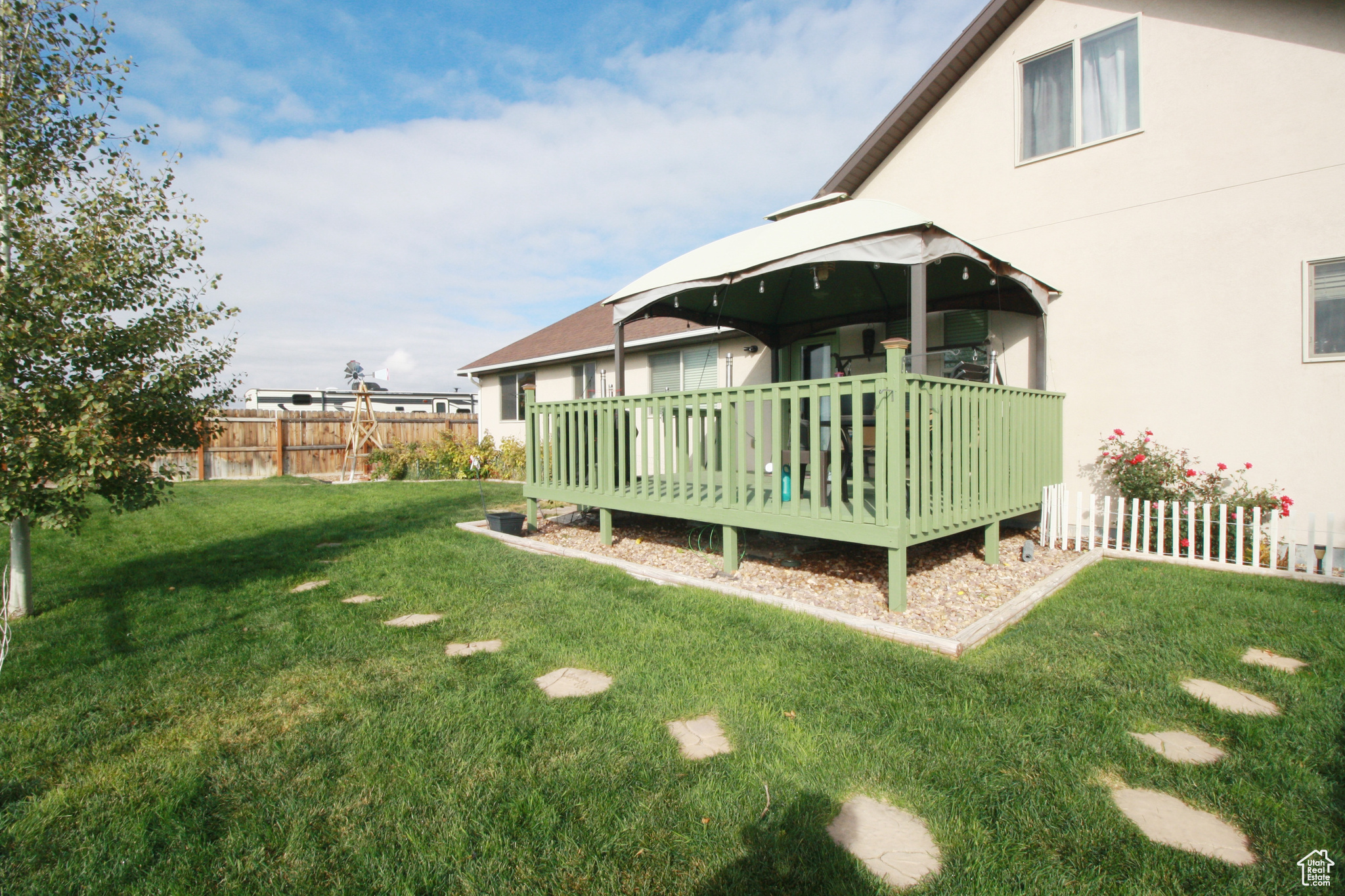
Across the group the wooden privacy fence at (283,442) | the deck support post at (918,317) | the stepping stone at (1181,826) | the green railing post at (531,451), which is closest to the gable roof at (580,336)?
the wooden privacy fence at (283,442)

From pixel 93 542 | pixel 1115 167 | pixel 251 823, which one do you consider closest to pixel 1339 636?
pixel 1115 167

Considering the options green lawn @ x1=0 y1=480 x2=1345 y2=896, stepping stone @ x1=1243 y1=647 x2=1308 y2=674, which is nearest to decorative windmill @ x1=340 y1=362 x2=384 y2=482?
green lawn @ x1=0 y1=480 x2=1345 y2=896

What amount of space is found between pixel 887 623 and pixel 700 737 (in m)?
1.89

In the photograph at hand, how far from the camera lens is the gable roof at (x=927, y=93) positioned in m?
7.41

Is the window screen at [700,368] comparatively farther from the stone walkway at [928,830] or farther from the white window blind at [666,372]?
the stone walkway at [928,830]

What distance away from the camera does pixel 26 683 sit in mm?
3195

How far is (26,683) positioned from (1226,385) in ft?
30.3

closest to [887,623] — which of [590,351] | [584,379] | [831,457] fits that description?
[831,457]

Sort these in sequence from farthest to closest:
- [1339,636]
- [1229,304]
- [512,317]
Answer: [512,317], [1229,304], [1339,636]

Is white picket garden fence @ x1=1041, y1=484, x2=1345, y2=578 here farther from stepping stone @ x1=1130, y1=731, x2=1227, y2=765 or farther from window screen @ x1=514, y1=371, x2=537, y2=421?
window screen @ x1=514, y1=371, x2=537, y2=421

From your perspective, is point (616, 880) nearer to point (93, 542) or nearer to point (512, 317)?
point (93, 542)

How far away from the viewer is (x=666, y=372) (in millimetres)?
11797

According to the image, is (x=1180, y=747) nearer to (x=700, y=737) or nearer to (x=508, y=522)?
(x=700, y=737)

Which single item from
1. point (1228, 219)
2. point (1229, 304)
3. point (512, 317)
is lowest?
point (1229, 304)
